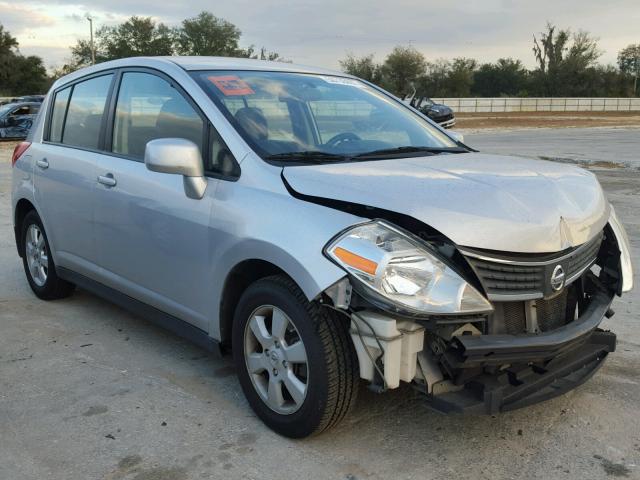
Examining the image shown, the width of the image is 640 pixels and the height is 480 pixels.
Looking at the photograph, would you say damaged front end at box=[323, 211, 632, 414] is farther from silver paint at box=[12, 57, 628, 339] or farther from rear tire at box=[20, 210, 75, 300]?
rear tire at box=[20, 210, 75, 300]

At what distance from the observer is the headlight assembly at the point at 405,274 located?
2.61 m

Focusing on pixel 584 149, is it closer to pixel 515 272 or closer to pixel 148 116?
pixel 148 116

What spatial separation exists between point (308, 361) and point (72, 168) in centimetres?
260

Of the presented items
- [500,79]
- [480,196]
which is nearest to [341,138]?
[480,196]

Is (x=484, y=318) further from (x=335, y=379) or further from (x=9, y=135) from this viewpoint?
(x=9, y=135)

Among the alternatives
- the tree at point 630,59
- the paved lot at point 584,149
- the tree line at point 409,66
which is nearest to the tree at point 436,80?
the tree line at point 409,66

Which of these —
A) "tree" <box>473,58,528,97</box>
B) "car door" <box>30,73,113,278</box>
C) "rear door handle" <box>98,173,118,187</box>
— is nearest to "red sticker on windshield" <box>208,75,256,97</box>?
"rear door handle" <box>98,173,118,187</box>

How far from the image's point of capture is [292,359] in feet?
9.92

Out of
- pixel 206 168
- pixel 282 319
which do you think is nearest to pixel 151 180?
pixel 206 168

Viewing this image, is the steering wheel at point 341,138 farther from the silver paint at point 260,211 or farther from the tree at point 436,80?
the tree at point 436,80

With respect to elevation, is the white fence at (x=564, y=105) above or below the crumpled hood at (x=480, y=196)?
below

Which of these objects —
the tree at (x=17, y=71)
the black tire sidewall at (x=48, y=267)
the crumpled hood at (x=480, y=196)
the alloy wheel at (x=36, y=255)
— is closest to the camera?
the crumpled hood at (x=480, y=196)

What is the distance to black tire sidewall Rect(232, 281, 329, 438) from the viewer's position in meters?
2.86

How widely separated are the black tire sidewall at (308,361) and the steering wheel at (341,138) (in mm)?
1008
